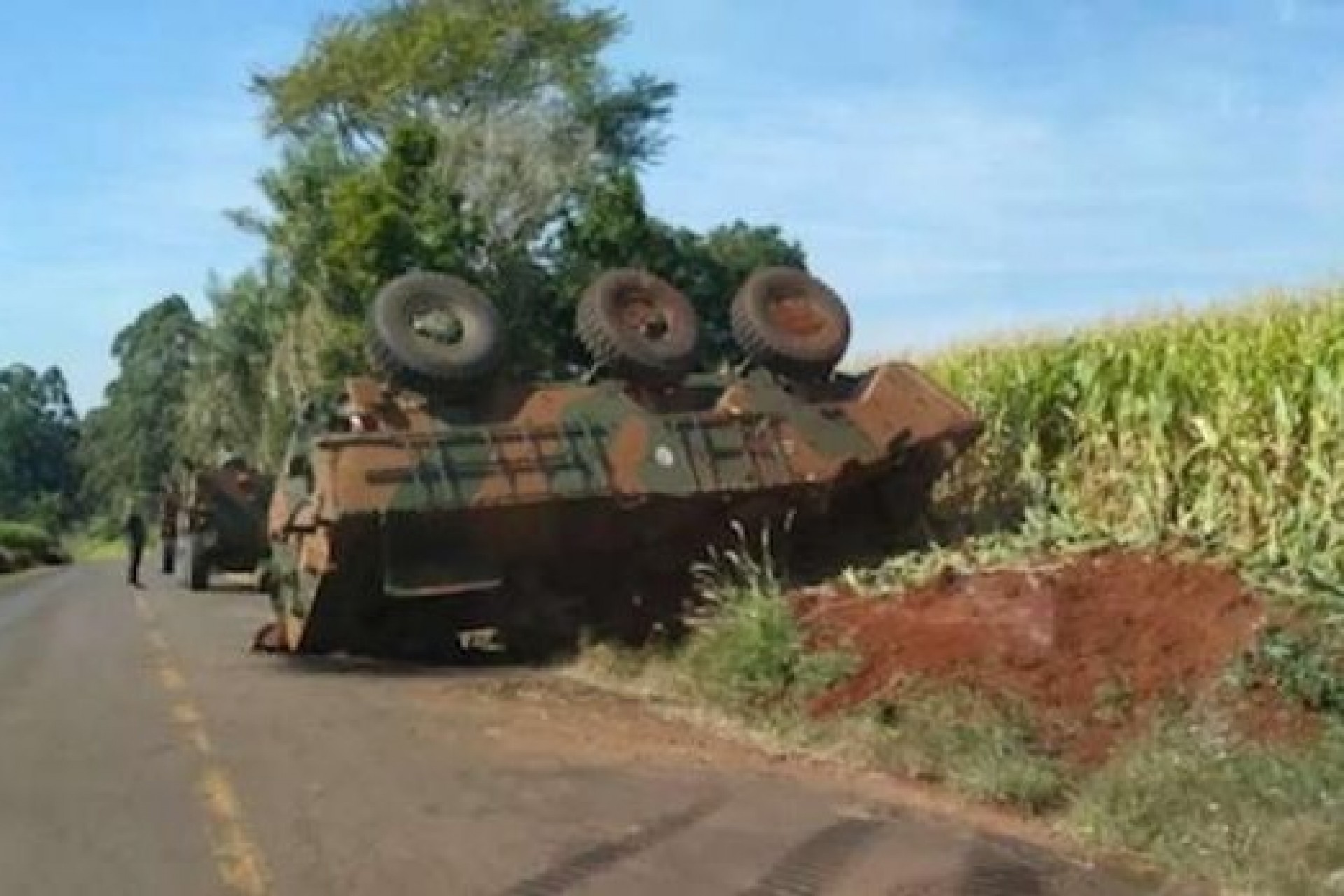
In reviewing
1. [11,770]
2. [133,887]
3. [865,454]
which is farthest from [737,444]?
[133,887]

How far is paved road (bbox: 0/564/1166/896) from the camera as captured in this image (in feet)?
30.3

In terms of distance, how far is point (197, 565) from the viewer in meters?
41.7

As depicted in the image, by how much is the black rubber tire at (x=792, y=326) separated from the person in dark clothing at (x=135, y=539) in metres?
27.9

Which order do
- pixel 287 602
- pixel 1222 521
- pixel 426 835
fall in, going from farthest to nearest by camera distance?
pixel 287 602
pixel 1222 521
pixel 426 835

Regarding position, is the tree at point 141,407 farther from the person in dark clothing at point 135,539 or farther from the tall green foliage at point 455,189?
the person in dark clothing at point 135,539

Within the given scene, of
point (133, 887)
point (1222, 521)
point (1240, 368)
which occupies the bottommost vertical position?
point (133, 887)

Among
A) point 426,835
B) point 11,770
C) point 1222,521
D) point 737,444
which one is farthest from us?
point 737,444

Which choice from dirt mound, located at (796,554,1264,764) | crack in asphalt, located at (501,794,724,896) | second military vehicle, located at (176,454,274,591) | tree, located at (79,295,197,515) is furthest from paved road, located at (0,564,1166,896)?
tree, located at (79,295,197,515)

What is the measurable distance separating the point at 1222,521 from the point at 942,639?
135 inches

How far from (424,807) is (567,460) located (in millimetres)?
7390

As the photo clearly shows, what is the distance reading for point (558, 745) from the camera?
1380cm

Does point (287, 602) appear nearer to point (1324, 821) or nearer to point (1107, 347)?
point (1107, 347)

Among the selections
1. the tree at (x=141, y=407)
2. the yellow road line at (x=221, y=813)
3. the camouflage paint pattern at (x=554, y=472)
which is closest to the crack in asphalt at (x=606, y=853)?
the yellow road line at (x=221, y=813)

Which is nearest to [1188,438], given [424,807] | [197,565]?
[424,807]
